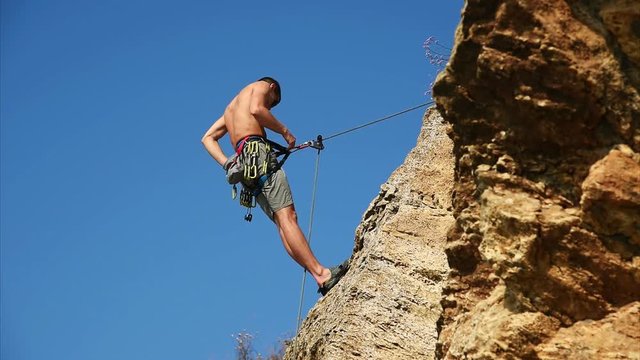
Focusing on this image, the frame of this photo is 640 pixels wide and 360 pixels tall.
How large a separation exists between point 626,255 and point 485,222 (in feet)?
2.02

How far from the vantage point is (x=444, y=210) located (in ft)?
24.7

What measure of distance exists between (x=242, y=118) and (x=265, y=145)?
0.41 m

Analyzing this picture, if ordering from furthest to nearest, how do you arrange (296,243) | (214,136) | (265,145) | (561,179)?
1. (214,136)
2. (265,145)
3. (296,243)
4. (561,179)

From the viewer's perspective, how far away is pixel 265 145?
8.98 meters

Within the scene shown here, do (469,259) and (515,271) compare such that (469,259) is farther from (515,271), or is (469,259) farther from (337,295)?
(337,295)

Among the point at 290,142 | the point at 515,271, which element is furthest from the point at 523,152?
the point at 290,142

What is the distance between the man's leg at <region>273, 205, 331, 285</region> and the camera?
840cm

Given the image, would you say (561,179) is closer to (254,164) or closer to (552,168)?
(552,168)

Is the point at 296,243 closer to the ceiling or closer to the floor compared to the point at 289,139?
closer to the floor

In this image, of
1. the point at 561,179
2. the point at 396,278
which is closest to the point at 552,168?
the point at 561,179

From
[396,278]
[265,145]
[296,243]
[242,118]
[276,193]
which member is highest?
[242,118]

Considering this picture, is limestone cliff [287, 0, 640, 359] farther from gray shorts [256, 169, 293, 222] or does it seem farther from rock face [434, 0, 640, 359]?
gray shorts [256, 169, 293, 222]

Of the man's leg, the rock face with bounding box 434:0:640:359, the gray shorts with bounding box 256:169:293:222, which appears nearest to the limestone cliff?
the rock face with bounding box 434:0:640:359

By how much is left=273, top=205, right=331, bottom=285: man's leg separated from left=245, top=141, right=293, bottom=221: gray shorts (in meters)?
0.06
